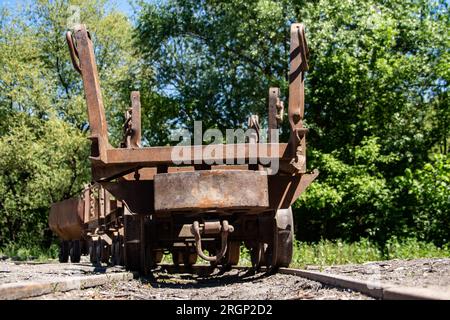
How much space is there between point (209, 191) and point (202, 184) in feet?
0.29

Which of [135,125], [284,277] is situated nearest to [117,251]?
[135,125]

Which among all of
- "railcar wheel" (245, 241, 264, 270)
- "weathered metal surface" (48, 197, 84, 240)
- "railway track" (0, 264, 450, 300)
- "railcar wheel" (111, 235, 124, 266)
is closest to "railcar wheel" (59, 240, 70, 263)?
"weathered metal surface" (48, 197, 84, 240)

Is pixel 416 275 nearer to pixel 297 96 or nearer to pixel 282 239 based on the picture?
pixel 282 239

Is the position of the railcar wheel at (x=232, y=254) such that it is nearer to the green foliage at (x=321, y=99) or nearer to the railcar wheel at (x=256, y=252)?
the railcar wheel at (x=256, y=252)

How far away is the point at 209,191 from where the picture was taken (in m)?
6.27

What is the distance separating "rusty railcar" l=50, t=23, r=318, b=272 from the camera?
20.7 ft

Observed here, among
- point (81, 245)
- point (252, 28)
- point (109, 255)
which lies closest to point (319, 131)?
point (252, 28)

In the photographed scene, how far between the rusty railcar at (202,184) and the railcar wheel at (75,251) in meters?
8.09

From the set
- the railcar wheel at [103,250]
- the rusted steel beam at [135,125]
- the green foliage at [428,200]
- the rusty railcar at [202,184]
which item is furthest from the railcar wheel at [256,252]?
the green foliage at [428,200]

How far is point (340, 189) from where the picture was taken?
1975cm

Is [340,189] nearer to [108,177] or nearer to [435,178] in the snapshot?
[435,178]

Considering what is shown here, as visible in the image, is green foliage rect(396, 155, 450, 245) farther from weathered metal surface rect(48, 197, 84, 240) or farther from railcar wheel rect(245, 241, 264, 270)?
railcar wheel rect(245, 241, 264, 270)
